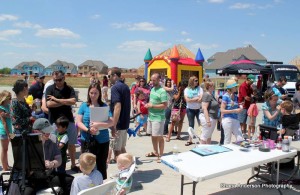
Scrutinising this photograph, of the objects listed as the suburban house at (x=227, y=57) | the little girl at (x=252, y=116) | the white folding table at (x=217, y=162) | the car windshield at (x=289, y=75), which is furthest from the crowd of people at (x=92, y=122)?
the suburban house at (x=227, y=57)

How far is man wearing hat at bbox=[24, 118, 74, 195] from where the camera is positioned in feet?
11.1

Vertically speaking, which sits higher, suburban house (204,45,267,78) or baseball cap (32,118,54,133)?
suburban house (204,45,267,78)

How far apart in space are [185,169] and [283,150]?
170 centimetres

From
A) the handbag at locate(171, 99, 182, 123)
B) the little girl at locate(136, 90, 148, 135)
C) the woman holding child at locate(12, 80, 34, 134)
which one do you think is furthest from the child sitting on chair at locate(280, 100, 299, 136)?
the woman holding child at locate(12, 80, 34, 134)

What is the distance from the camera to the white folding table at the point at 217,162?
318 centimetres

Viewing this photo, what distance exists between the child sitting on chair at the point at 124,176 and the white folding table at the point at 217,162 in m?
0.53

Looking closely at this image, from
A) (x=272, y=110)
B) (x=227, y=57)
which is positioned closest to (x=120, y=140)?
(x=272, y=110)

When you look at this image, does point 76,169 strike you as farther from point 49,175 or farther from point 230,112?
point 230,112

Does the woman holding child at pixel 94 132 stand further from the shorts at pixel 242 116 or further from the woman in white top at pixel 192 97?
the shorts at pixel 242 116

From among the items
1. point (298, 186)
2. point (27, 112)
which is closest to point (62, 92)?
point (27, 112)

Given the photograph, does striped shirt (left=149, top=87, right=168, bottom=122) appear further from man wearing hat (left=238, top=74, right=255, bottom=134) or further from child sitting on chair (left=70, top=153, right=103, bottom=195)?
man wearing hat (left=238, top=74, right=255, bottom=134)

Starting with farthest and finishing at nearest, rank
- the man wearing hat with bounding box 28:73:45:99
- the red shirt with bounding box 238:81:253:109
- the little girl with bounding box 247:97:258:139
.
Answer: the red shirt with bounding box 238:81:253:109, the little girl with bounding box 247:97:258:139, the man wearing hat with bounding box 28:73:45:99

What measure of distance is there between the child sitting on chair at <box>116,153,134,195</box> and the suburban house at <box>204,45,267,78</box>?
7665 centimetres

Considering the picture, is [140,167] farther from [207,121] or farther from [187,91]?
[187,91]
